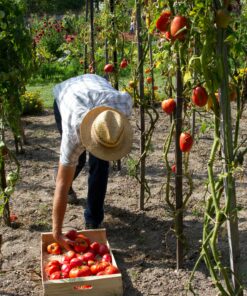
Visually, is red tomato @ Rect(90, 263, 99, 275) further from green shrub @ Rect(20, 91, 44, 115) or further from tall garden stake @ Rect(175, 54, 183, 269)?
green shrub @ Rect(20, 91, 44, 115)

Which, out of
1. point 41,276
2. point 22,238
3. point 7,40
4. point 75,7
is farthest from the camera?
point 75,7

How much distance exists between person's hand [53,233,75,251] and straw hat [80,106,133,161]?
24.0 inches

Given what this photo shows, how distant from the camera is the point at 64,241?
10.0 ft

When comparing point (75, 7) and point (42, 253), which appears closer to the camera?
point (42, 253)

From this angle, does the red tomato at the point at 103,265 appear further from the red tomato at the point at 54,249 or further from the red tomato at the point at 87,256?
the red tomato at the point at 54,249

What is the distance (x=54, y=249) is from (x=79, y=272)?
0.39 m

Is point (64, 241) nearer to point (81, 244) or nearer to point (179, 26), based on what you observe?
point (81, 244)

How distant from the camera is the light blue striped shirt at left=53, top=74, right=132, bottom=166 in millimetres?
2865

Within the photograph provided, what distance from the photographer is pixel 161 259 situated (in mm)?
3264

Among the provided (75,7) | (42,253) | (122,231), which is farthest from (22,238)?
(75,7)

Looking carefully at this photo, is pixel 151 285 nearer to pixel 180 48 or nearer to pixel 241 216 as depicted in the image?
pixel 241 216

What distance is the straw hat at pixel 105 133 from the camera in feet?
8.93

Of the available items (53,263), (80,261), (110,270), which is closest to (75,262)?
(80,261)

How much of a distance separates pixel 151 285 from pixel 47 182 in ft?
6.49
